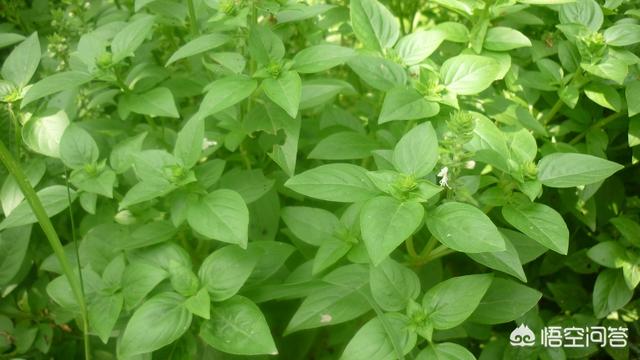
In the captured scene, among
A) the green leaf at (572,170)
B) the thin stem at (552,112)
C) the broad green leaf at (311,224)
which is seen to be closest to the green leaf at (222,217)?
the broad green leaf at (311,224)

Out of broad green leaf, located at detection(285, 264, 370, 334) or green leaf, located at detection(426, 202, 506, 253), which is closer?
green leaf, located at detection(426, 202, 506, 253)

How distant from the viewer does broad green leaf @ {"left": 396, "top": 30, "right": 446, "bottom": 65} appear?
169 centimetres

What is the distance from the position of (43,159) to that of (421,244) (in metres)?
1.19

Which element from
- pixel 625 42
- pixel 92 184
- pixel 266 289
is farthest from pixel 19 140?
pixel 625 42

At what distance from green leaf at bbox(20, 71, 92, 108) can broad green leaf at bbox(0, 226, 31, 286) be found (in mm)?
407

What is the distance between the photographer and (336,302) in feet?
4.86

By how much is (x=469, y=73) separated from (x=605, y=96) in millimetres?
444

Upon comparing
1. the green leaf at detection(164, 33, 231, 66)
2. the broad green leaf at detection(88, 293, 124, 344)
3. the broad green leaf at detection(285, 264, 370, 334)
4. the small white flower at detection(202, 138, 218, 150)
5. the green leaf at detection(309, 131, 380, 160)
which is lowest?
the broad green leaf at detection(285, 264, 370, 334)

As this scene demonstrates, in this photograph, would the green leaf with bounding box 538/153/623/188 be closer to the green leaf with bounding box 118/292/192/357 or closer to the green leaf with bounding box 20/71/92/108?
the green leaf with bounding box 118/292/192/357

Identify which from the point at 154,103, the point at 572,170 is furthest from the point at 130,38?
the point at 572,170

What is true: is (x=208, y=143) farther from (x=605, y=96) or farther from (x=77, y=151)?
(x=605, y=96)

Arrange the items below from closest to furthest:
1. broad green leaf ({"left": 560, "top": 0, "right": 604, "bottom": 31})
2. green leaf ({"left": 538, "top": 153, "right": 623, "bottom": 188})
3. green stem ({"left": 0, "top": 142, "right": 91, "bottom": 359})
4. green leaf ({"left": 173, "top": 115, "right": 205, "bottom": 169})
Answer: green stem ({"left": 0, "top": 142, "right": 91, "bottom": 359})
green leaf ({"left": 538, "top": 153, "right": 623, "bottom": 188})
green leaf ({"left": 173, "top": 115, "right": 205, "bottom": 169})
broad green leaf ({"left": 560, "top": 0, "right": 604, "bottom": 31})

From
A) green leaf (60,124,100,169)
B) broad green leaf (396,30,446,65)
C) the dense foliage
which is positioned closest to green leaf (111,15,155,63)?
the dense foliage

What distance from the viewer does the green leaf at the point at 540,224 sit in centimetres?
132
